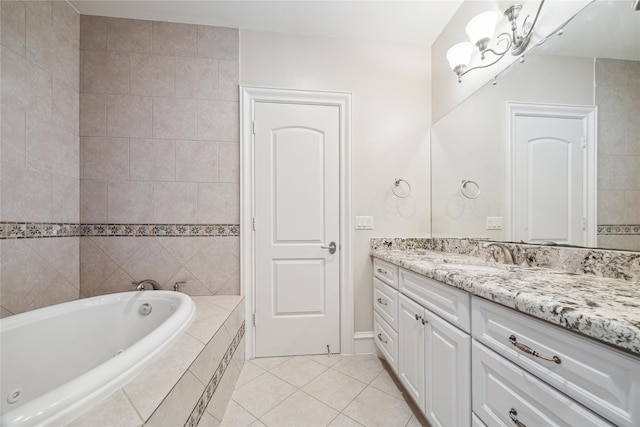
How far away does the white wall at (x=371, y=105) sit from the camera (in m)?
1.90

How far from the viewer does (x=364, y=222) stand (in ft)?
6.44

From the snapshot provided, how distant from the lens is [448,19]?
5.92 ft

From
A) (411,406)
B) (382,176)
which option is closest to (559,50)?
(382,176)

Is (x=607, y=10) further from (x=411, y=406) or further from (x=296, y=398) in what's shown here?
(x=296, y=398)

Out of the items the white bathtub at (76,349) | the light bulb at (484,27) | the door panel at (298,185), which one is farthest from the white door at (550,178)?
the white bathtub at (76,349)

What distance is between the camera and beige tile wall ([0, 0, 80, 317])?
1337 mm

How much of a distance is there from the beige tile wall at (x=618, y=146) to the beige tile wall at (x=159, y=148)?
76.6 inches

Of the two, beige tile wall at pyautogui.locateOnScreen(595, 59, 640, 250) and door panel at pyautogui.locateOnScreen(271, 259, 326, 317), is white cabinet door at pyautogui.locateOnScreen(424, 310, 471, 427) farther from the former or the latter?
door panel at pyautogui.locateOnScreen(271, 259, 326, 317)

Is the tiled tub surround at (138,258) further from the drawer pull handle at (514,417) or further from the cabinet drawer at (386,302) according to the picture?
the drawer pull handle at (514,417)

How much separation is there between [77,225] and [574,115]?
2.93 m

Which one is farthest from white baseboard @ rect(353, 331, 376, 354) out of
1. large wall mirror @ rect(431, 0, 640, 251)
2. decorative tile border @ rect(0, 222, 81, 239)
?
decorative tile border @ rect(0, 222, 81, 239)

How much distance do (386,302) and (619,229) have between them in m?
1.13

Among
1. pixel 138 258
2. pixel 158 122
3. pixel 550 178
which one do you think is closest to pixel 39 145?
pixel 158 122

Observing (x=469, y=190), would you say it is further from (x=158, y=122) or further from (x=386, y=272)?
(x=158, y=122)
